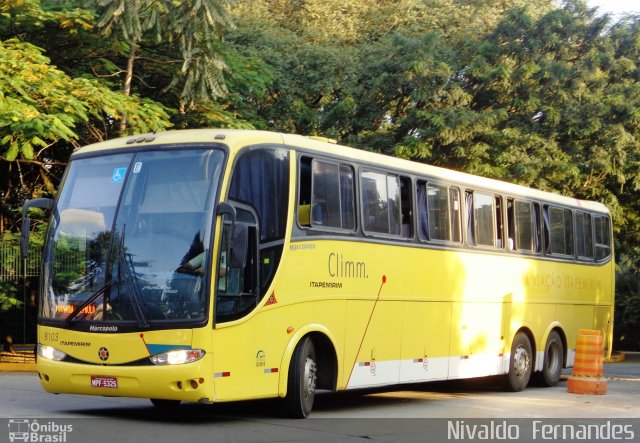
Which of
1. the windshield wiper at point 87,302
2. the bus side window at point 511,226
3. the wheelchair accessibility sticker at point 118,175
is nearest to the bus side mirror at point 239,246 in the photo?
the windshield wiper at point 87,302

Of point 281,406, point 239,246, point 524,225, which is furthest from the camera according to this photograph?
point 524,225

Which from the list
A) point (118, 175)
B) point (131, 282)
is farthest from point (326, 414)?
point (118, 175)

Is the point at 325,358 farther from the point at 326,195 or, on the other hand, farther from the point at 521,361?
the point at 521,361

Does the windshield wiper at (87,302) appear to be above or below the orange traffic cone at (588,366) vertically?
above

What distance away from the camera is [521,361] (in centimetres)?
2011

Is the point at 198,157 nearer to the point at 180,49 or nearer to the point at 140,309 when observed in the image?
the point at 140,309

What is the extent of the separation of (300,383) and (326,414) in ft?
4.68

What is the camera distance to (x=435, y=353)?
55.5 feet

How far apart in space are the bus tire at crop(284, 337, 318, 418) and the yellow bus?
2cm

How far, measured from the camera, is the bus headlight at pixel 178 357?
11859 mm

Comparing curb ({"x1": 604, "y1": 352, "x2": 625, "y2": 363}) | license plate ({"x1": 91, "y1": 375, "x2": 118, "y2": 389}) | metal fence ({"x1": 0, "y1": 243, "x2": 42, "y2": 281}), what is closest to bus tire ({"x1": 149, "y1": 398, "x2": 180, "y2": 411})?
license plate ({"x1": 91, "y1": 375, "x2": 118, "y2": 389})

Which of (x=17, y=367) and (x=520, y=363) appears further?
(x=17, y=367)

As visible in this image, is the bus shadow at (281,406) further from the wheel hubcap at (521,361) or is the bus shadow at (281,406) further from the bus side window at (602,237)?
the bus side window at (602,237)

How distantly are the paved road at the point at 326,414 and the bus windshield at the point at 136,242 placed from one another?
1306 mm
